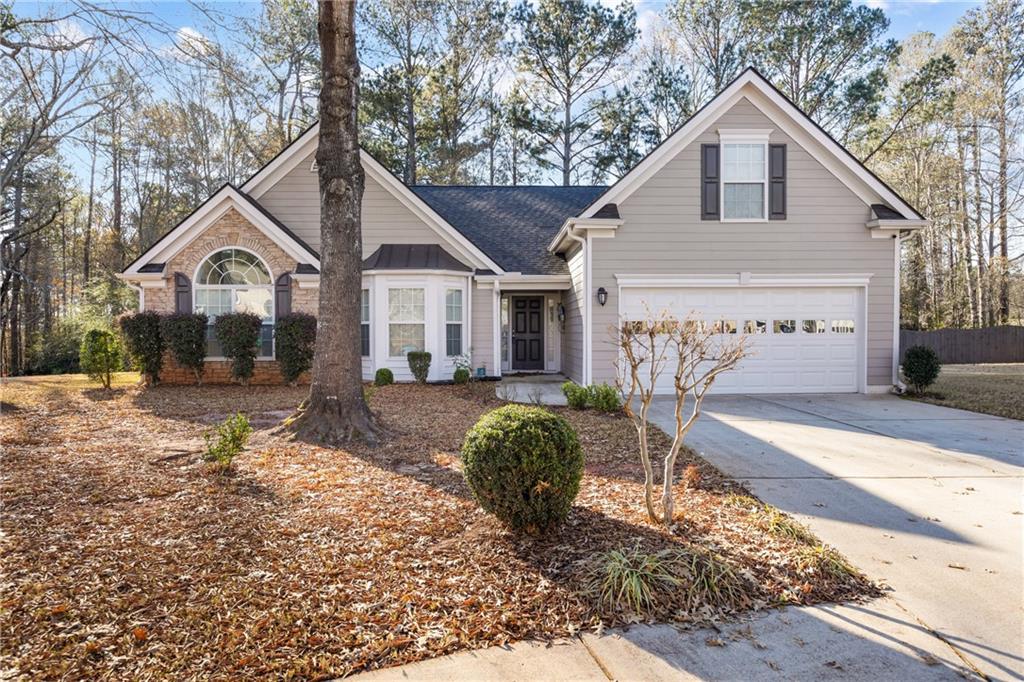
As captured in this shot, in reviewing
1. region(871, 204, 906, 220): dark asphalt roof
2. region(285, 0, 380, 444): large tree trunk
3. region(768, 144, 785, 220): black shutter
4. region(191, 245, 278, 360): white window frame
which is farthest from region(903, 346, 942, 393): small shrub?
region(191, 245, 278, 360): white window frame

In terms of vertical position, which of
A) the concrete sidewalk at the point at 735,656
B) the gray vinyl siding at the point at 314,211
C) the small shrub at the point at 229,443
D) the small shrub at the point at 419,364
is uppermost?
the gray vinyl siding at the point at 314,211

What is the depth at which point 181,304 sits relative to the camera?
12641 millimetres

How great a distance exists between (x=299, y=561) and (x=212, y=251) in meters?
10.9

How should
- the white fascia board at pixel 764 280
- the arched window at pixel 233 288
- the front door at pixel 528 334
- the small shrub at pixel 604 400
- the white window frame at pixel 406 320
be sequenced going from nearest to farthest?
the small shrub at pixel 604 400, the white fascia board at pixel 764 280, the arched window at pixel 233 288, the white window frame at pixel 406 320, the front door at pixel 528 334

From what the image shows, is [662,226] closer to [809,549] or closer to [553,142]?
[809,549]

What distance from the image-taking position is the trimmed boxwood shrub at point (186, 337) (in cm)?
1206

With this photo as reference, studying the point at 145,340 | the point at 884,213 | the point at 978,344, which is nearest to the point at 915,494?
the point at 884,213

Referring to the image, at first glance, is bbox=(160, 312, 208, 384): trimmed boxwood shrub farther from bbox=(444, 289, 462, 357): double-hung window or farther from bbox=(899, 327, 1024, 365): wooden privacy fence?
bbox=(899, 327, 1024, 365): wooden privacy fence

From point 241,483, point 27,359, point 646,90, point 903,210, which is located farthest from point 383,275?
point 27,359

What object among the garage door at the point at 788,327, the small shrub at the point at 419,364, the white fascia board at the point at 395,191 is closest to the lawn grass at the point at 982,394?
the garage door at the point at 788,327

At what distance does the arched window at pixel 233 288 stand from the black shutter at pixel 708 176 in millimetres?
9214

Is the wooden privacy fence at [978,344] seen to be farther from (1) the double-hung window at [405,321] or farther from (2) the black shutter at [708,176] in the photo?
(1) the double-hung window at [405,321]

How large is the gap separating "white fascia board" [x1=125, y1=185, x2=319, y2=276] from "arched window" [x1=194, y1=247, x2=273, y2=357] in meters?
0.62

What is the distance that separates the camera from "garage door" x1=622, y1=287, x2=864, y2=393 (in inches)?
456
